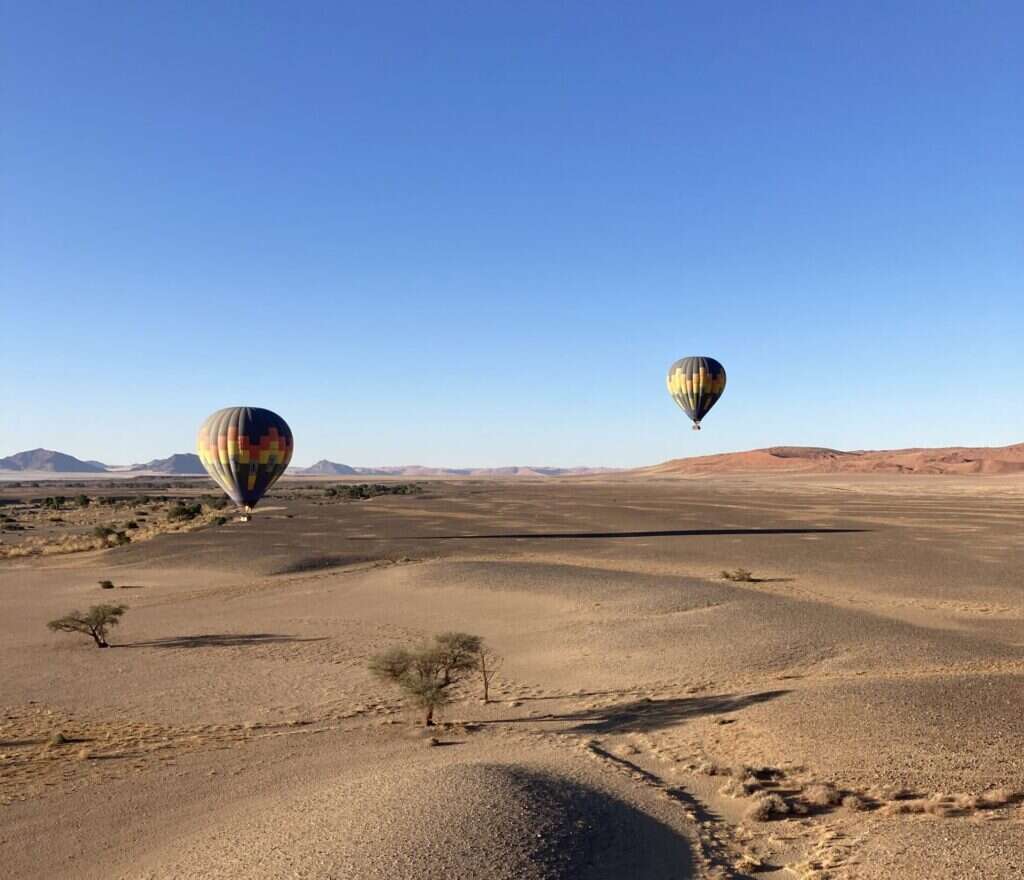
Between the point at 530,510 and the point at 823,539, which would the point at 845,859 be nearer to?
the point at 823,539

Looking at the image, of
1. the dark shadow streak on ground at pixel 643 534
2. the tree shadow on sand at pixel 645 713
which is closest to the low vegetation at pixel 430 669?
the tree shadow on sand at pixel 645 713

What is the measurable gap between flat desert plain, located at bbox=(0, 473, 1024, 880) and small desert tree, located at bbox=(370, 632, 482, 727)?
59 centimetres

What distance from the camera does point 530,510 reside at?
79.0 meters

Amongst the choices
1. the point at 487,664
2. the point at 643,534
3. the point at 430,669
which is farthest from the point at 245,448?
the point at 430,669

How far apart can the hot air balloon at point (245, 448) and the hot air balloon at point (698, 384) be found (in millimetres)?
34947

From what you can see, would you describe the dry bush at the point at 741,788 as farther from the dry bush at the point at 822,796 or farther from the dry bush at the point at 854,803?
the dry bush at the point at 854,803

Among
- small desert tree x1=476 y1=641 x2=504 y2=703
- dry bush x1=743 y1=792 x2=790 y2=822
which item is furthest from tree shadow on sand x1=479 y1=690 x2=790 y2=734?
dry bush x1=743 y1=792 x2=790 y2=822

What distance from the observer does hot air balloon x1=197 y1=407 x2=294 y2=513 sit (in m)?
45.0

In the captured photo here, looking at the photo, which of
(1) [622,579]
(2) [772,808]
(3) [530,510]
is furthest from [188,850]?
(3) [530,510]

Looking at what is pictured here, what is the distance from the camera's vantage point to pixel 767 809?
10.9 metres

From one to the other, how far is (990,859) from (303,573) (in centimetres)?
3000

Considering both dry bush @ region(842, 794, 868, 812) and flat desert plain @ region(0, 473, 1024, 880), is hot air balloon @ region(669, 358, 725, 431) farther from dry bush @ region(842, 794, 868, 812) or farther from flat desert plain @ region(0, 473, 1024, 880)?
dry bush @ region(842, 794, 868, 812)

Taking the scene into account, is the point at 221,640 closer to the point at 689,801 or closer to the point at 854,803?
the point at 689,801

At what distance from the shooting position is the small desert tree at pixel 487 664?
1825 centimetres
